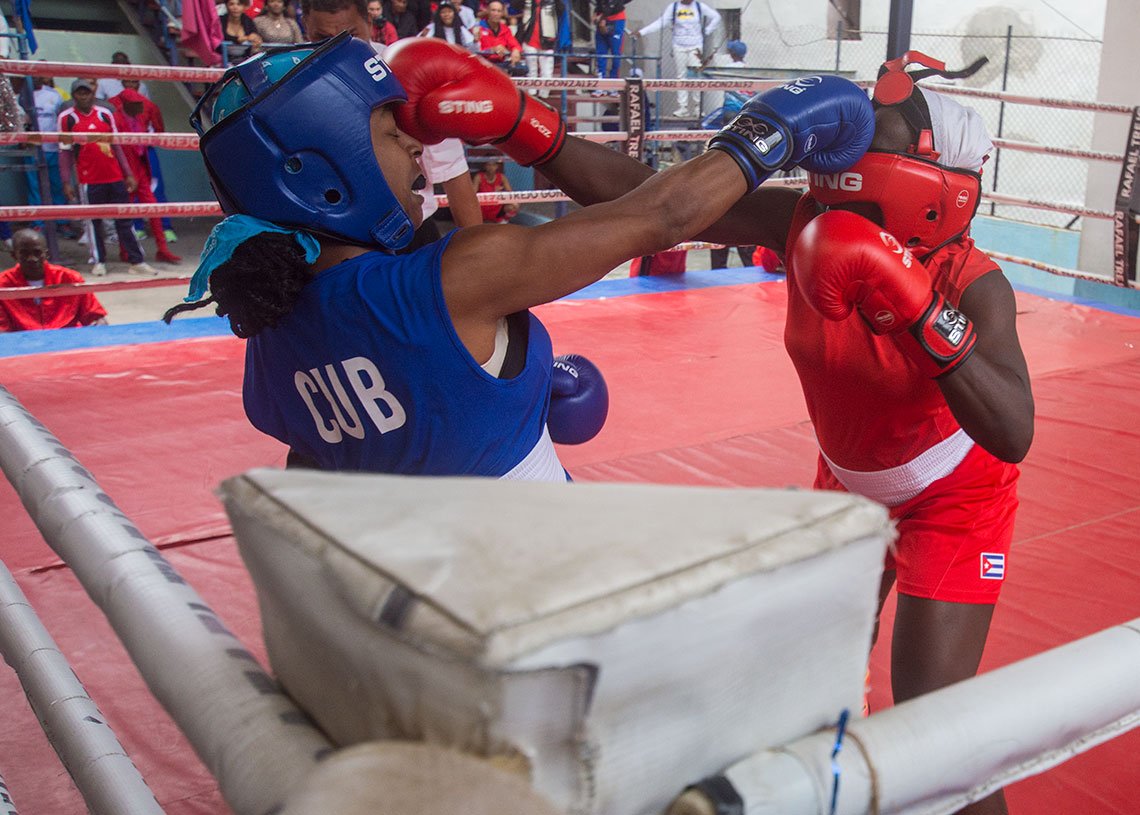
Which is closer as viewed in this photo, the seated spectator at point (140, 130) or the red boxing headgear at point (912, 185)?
the red boxing headgear at point (912, 185)

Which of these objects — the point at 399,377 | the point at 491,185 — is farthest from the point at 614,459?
the point at 491,185

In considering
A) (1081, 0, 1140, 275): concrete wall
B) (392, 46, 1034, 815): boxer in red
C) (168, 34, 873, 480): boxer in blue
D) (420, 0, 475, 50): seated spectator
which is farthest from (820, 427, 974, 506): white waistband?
(420, 0, 475, 50): seated spectator

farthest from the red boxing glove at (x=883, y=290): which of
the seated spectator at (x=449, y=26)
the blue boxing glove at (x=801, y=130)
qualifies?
the seated spectator at (x=449, y=26)

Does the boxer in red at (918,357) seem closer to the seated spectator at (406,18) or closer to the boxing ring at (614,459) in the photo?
the boxing ring at (614,459)

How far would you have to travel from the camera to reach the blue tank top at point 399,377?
1.31 m

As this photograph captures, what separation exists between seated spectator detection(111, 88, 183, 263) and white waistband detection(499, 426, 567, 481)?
26.7 feet

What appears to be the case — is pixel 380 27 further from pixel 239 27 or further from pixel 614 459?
pixel 614 459

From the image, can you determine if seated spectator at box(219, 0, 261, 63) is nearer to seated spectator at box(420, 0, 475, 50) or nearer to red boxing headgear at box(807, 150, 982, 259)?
seated spectator at box(420, 0, 475, 50)

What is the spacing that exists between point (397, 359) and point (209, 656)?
79 cm

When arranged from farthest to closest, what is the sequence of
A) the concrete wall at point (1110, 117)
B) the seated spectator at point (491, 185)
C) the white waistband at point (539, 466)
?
the seated spectator at point (491, 185), the concrete wall at point (1110, 117), the white waistband at point (539, 466)

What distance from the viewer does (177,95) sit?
1121 centimetres

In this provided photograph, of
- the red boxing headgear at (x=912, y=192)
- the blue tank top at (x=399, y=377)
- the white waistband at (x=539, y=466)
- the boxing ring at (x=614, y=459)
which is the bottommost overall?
the boxing ring at (x=614, y=459)

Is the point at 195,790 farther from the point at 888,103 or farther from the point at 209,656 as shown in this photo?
the point at 888,103

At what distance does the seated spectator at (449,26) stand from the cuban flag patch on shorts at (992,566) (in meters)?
9.73
